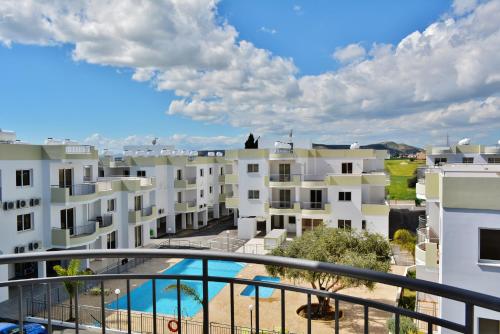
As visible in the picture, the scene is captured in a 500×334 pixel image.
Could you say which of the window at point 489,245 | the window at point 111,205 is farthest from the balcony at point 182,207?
the window at point 489,245

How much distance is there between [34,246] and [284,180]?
18.7 meters

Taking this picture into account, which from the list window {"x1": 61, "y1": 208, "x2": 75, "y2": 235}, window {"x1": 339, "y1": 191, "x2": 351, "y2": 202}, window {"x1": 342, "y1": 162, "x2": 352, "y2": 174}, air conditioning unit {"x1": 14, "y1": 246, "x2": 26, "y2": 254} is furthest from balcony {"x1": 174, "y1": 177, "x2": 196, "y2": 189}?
air conditioning unit {"x1": 14, "y1": 246, "x2": 26, "y2": 254}

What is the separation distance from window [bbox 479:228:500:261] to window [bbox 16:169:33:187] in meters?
19.4

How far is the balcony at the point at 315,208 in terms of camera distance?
95.6 feet

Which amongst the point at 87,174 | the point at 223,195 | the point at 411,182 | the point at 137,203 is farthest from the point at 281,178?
the point at 411,182

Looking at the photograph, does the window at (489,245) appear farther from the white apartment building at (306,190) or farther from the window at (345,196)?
the window at (345,196)

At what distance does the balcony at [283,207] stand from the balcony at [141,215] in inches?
365

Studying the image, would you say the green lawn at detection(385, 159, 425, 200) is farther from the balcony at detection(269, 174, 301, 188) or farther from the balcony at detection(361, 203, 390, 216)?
the balcony at detection(269, 174, 301, 188)

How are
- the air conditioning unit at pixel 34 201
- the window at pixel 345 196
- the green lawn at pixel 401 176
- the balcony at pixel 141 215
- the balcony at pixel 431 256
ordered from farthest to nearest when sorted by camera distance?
the green lawn at pixel 401 176 < the window at pixel 345 196 < the balcony at pixel 141 215 < the air conditioning unit at pixel 34 201 < the balcony at pixel 431 256

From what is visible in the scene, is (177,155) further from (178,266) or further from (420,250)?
(420,250)

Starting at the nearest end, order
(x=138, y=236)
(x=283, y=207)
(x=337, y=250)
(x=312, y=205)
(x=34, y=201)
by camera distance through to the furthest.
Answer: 1. (x=337, y=250)
2. (x=34, y=201)
3. (x=138, y=236)
4. (x=312, y=205)
5. (x=283, y=207)

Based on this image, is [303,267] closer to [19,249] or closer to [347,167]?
[19,249]

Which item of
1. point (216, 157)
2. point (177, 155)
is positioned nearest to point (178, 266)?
point (177, 155)

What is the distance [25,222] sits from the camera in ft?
63.1
